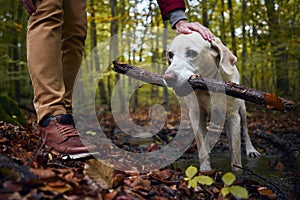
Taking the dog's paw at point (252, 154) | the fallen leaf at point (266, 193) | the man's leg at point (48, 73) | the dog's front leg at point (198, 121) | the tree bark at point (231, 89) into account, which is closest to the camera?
the fallen leaf at point (266, 193)

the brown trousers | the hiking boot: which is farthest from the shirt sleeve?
the hiking boot

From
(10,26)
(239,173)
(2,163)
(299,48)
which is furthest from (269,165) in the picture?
(10,26)

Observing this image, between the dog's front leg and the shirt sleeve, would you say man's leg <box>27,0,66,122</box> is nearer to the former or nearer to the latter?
the shirt sleeve

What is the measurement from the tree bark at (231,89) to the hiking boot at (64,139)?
1.01 metres

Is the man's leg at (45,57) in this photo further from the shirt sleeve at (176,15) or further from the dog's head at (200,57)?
the dog's head at (200,57)

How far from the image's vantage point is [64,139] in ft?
7.91

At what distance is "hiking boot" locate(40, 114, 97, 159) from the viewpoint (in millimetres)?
2354

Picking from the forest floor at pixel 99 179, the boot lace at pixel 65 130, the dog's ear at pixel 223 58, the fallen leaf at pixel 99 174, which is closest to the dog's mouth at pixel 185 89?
the dog's ear at pixel 223 58

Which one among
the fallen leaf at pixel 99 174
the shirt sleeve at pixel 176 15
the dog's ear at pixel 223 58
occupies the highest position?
the shirt sleeve at pixel 176 15

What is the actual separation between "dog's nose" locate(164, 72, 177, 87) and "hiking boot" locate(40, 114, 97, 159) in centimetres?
104

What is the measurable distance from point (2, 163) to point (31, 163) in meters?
0.18

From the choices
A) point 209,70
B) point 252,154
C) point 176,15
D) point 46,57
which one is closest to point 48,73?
point 46,57

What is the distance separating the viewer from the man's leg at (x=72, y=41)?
301 centimetres

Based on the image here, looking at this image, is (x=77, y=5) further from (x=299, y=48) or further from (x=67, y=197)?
(x=299, y=48)
